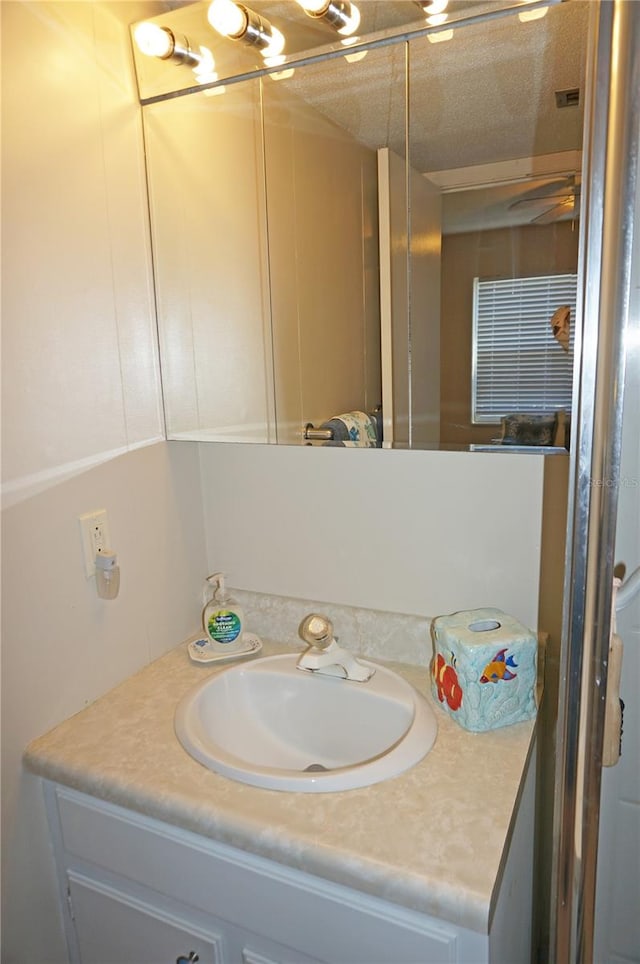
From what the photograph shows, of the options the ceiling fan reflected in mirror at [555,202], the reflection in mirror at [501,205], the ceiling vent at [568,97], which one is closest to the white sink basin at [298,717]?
the reflection in mirror at [501,205]

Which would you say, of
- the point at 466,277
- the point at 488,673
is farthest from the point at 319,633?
the point at 466,277

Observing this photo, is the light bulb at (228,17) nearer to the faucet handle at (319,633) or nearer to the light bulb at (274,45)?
the light bulb at (274,45)

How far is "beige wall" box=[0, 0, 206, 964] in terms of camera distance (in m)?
0.93

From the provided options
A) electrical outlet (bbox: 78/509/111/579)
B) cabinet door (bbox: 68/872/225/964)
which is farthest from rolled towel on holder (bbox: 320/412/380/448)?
cabinet door (bbox: 68/872/225/964)

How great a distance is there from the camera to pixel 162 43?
3.55ft

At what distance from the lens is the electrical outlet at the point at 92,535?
3.54ft

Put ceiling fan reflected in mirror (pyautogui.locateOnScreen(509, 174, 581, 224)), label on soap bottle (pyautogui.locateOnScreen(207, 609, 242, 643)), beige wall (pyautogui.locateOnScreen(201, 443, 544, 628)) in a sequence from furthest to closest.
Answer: label on soap bottle (pyautogui.locateOnScreen(207, 609, 242, 643)) → beige wall (pyautogui.locateOnScreen(201, 443, 544, 628)) → ceiling fan reflected in mirror (pyautogui.locateOnScreen(509, 174, 581, 224))

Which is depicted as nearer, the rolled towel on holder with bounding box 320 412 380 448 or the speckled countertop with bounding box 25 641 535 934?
the speckled countertop with bounding box 25 641 535 934

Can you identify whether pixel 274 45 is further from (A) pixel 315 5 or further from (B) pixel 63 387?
(B) pixel 63 387

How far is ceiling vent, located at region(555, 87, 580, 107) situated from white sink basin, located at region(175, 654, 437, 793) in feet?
3.35

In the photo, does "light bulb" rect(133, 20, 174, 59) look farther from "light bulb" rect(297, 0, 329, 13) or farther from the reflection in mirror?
the reflection in mirror

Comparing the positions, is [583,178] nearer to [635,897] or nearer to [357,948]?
[357,948]

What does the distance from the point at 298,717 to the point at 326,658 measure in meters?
0.15

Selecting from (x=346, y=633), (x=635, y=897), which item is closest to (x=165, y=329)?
(x=346, y=633)
